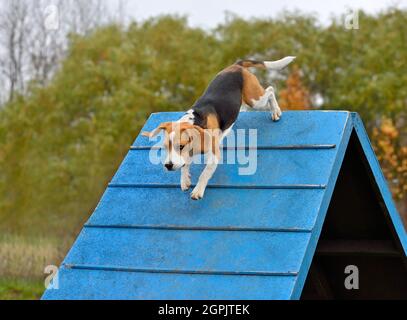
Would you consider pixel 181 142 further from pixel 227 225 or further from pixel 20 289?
pixel 20 289

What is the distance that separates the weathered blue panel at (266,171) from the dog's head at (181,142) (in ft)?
1.17

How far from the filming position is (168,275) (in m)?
5.22

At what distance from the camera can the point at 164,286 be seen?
5.15m

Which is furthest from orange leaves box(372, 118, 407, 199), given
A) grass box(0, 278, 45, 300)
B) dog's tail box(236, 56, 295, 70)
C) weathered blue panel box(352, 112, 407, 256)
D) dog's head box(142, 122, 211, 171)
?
dog's head box(142, 122, 211, 171)

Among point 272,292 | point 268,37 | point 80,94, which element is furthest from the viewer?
point 268,37

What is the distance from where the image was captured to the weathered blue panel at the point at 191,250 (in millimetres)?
5070

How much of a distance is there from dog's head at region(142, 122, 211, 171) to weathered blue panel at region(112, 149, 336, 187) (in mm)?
358

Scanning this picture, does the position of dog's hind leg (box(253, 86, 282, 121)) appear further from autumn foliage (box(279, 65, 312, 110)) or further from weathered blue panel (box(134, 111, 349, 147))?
autumn foliage (box(279, 65, 312, 110))

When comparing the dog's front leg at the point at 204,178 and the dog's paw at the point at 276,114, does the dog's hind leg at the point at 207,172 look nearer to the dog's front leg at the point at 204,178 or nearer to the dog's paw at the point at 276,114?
the dog's front leg at the point at 204,178

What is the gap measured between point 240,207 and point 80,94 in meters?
9.06

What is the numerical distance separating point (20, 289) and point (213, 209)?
4.72 m
